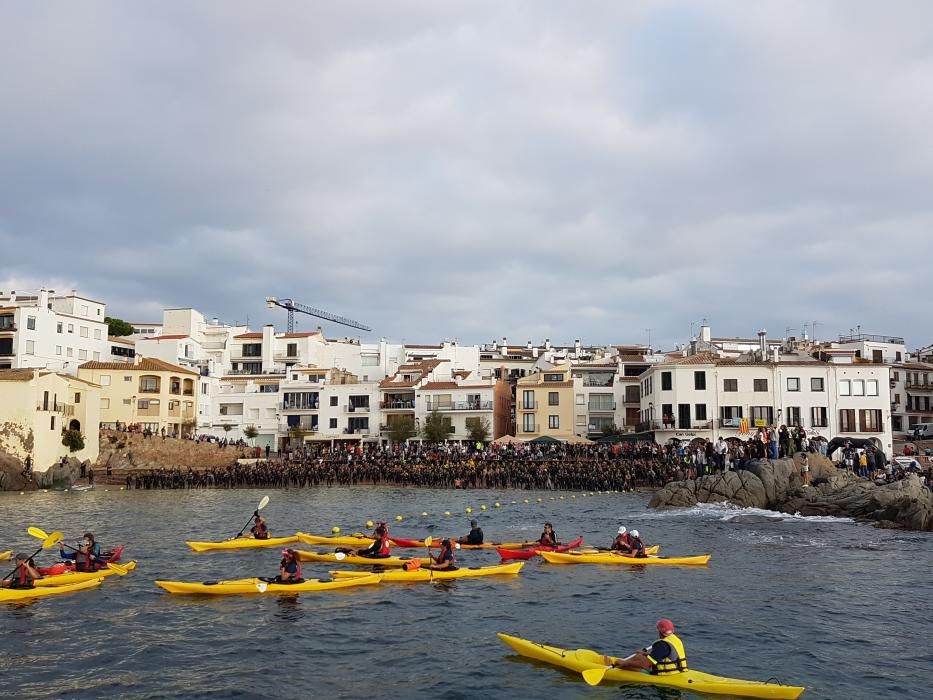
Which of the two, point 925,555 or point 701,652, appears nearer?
point 701,652

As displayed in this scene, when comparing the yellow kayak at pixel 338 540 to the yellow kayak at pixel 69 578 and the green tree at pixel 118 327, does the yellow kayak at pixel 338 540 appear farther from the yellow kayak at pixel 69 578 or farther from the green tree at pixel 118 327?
the green tree at pixel 118 327

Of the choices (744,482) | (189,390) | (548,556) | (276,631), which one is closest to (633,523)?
(744,482)

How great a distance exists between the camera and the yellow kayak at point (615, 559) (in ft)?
91.5

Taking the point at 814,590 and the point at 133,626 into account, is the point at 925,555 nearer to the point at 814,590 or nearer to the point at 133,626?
the point at 814,590

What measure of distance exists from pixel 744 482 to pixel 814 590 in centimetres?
2053

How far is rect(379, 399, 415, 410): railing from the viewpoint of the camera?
83000mm

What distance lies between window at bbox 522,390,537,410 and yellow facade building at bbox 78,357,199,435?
34055 millimetres

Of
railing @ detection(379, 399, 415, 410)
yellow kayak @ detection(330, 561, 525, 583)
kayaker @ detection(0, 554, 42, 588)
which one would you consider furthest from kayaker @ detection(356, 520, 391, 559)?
railing @ detection(379, 399, 415, 410)

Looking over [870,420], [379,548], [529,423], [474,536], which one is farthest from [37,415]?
[870,420]

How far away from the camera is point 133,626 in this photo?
2012 cm

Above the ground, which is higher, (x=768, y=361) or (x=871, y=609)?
(x=768, y=361)

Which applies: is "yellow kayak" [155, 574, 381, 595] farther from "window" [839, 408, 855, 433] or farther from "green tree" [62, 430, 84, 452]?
"window" [839, 408, 855, 433]

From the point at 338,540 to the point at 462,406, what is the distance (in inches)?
1909

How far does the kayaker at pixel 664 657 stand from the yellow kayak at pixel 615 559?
40.7 feet
